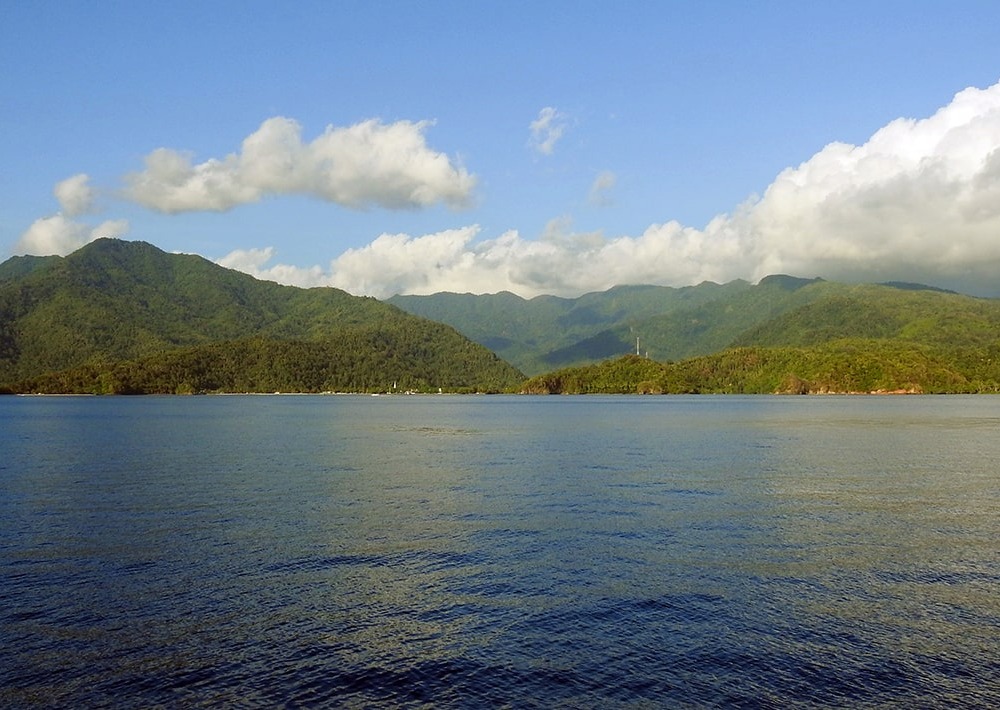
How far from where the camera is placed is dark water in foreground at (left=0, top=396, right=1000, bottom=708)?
2503cm

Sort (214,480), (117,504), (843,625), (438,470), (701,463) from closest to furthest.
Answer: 1. (843,625)
2. (117,504)
3. (214,480)
4. (438,470)
5. (701,463)

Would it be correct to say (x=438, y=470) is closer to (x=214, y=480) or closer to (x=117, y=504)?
(x=214, y=480)

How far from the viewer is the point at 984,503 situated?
196 feet

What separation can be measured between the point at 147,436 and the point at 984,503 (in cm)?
12139

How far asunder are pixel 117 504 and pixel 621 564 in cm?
4106

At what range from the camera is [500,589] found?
35.5 m

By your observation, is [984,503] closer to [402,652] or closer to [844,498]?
[844,498]

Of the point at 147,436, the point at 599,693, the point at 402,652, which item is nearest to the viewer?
the point at 599,693

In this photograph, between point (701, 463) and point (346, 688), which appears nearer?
point (346, 688)

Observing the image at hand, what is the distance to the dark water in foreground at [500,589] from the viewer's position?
25031 mm

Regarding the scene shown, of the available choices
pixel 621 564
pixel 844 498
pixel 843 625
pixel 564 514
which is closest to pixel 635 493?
pixel 564 514

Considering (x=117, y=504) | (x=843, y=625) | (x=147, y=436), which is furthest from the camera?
(x=147, y=436)

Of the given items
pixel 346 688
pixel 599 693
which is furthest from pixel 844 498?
pixel 346 688

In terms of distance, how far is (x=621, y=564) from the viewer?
40000mm
